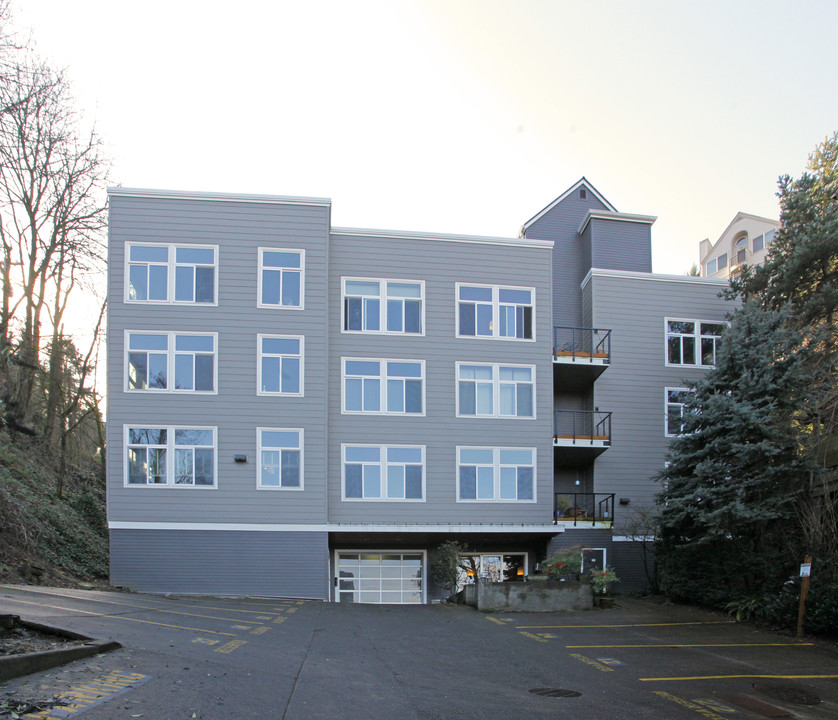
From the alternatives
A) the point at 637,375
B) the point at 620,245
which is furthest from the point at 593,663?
the point at 620,245

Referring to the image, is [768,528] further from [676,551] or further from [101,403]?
[101,403]

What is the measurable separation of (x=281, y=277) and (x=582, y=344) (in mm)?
10120

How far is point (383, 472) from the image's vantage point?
22.3 metres

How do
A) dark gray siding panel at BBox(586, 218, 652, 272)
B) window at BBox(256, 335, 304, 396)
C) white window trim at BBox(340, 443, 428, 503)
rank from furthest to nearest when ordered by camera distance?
dark gray siding panel at BBox(586, 218, 652, 272) < white window trim at BBox(340, 443, 428, 503) < window at BBox(256, 335, 304, 396)

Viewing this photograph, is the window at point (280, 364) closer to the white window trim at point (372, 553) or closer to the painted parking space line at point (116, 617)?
the white window trim at point (372, 553)

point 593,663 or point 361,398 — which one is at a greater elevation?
point 361,398

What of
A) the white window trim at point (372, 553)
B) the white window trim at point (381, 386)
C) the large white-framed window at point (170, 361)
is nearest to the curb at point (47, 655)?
the large white-framed window at point (170, 361)

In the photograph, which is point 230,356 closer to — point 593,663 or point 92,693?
point 593,663

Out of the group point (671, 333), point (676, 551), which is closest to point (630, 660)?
point (676, 551)

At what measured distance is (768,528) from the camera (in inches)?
684

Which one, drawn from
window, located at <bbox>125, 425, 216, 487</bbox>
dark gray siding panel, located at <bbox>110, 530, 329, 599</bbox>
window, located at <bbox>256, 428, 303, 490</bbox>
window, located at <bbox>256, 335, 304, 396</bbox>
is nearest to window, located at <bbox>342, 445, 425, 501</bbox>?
window, located at <bbox>256, 428, 303, 490</bbox>

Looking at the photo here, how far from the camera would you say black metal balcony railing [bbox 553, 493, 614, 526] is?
23312 mm

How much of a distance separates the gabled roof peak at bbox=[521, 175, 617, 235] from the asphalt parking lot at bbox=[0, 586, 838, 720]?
571 inches

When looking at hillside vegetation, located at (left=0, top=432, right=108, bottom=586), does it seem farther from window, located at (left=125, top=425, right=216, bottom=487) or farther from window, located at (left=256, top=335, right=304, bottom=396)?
window, located at (left=256, top=335, right=304, bottom=396)
